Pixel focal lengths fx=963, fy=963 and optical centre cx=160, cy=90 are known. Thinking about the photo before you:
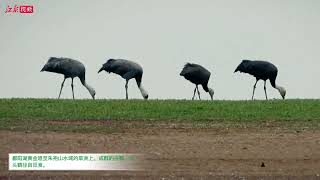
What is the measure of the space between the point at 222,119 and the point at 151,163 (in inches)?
258

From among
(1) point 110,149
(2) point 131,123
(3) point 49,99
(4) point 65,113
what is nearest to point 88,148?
(1) point 110,149

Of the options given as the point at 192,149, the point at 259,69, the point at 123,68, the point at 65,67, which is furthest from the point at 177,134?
the point at 259,69

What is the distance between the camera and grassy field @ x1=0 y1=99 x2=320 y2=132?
75.0 feet

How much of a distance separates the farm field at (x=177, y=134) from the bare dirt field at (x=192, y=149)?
0.7 inches

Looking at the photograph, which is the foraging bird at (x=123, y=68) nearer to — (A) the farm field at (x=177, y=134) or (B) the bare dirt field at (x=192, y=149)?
(A) the farm field at (x=177, y=134)

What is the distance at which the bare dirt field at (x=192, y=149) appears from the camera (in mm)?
16875

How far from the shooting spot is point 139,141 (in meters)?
20.1

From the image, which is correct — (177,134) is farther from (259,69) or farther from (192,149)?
(259,69)

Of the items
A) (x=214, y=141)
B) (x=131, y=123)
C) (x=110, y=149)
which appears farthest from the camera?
(x=131, y=123)

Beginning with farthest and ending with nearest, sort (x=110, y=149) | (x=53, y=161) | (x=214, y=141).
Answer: (x=214, y=141), (x=110, y=149), (x=53, y=161)

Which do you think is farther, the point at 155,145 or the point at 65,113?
the point at 65,113

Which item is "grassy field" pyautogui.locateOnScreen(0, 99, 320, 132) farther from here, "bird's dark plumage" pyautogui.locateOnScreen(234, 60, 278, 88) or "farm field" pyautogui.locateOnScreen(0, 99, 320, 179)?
"bird's dark plumage" pyautogui.locateOnScreen(234, 60, 278, 88)

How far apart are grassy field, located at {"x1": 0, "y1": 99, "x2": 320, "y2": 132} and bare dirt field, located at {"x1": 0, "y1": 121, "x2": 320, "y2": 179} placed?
1103 millimetres

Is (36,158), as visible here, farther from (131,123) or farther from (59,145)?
(131,123)
